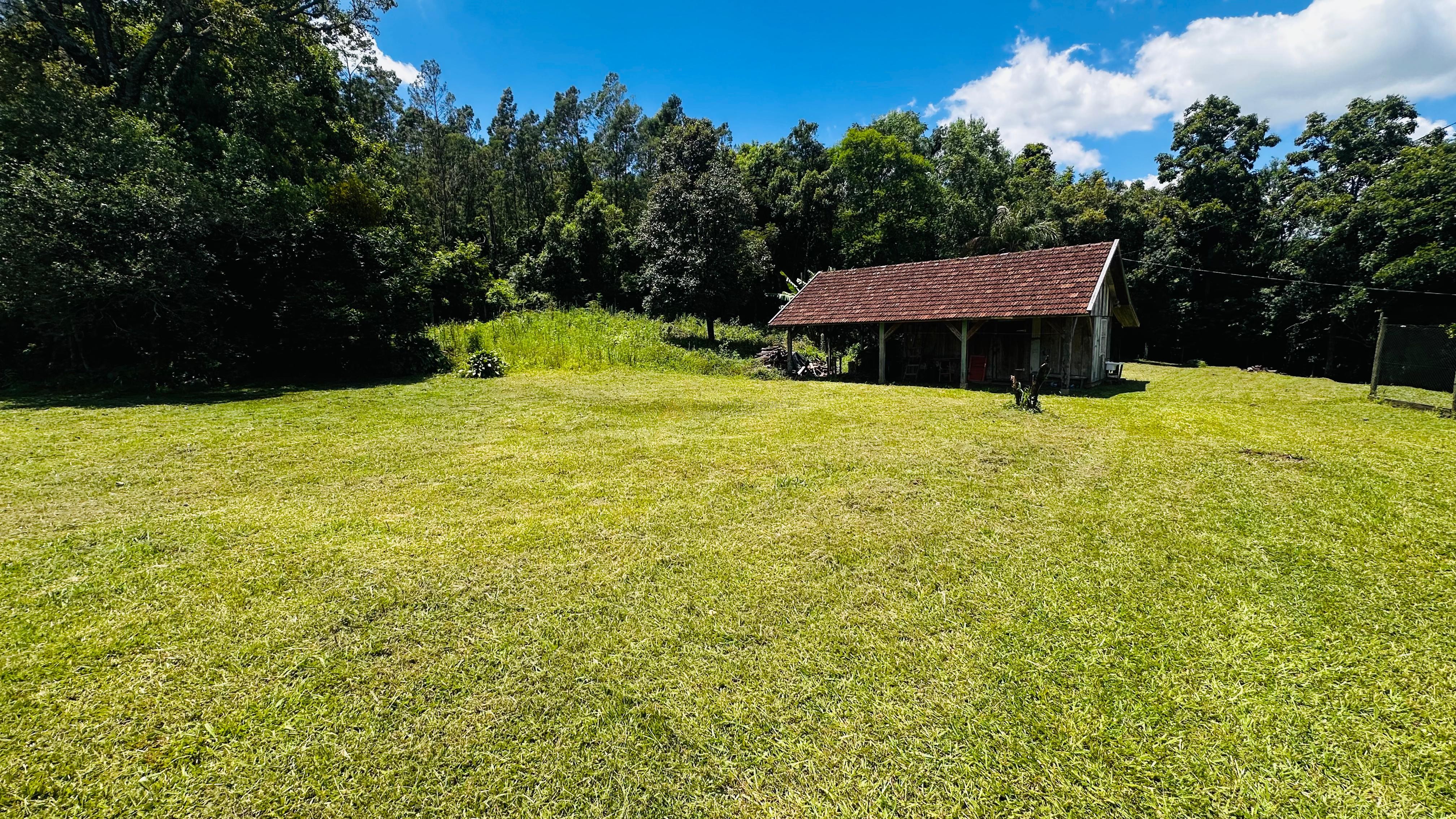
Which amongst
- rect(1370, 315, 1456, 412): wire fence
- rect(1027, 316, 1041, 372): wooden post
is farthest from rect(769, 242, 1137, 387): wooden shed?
rect(1370, 315, 1456, 412): wire fence

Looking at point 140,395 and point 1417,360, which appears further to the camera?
point 140,395

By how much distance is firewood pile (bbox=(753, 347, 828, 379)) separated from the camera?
62.1ft

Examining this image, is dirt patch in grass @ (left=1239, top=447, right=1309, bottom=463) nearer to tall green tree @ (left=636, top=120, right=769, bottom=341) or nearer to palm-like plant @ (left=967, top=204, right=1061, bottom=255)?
tall green tree @ (left=636, top=120, right=769, bottom=341)

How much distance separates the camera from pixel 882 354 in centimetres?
1683

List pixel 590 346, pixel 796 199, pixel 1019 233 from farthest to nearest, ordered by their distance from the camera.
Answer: pixel 796 199
pixel 1019 233
pixel 590 346

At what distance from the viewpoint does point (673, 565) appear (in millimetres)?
4340

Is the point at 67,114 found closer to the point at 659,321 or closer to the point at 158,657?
the point at 158,657

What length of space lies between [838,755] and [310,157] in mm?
23422

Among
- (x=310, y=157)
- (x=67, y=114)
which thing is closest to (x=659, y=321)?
(x=310, y=157)

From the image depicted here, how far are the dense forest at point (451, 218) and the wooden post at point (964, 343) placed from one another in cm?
1048

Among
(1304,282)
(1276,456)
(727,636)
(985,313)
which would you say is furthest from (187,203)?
(1304,282)

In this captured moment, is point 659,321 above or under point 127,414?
above

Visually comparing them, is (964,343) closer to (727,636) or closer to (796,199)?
(727,636)

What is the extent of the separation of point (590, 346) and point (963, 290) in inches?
516
